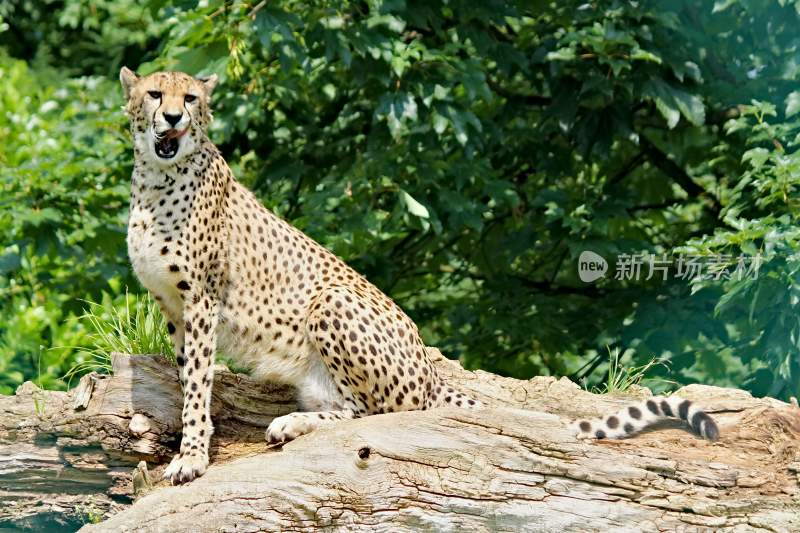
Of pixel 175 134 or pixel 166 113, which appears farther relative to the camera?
pixel 175 134

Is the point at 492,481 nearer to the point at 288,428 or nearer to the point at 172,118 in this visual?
the point at 288,428

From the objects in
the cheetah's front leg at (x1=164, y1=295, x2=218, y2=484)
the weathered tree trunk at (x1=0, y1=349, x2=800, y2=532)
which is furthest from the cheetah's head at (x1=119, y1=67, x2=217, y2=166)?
the weathered tree trunk at (x1=0, y1=349, x2=800, y2=532)

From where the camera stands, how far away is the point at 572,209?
394 inches

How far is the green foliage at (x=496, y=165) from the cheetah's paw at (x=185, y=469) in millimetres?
3319

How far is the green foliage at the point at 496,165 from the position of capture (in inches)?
357

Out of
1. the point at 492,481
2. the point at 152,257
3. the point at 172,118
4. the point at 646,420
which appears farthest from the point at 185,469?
the point at 646,420

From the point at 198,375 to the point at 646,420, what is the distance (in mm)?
2626

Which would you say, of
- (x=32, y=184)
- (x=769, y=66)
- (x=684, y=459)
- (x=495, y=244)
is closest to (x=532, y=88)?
(x=495, y=244)

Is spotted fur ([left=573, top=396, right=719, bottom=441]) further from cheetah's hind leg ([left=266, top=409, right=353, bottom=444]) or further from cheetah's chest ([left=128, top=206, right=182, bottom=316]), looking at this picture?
cheetah's chest ([left=128, top=206, right=182, bottom=316])

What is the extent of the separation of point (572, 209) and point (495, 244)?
172 centimetres

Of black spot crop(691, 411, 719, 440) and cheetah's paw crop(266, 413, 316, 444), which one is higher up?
black spot crop(691, 411, 719, 440)

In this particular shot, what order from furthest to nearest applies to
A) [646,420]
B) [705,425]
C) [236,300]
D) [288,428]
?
1. [236,300]
2. [288,428]
3. [646,420]
4. [705,425]

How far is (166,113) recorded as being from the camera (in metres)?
6.22

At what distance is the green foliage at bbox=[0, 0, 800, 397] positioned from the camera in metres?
9.08
